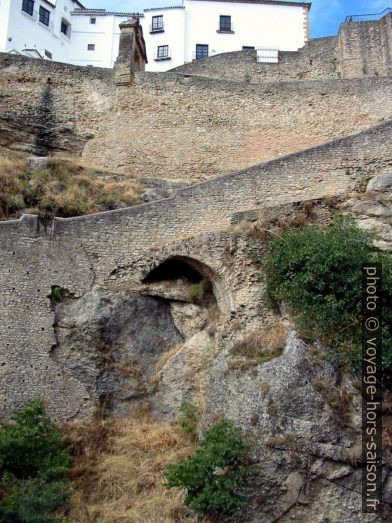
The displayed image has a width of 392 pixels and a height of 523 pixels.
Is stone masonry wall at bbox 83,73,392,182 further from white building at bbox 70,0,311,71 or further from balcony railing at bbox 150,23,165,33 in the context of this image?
balcony railing at bbox 150,23,165,33

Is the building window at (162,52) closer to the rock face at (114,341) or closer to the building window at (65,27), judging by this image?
the building window at (65,27)

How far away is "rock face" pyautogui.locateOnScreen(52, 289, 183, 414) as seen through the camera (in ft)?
38.0

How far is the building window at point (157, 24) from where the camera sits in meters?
31.5

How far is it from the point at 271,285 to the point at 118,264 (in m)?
3.29

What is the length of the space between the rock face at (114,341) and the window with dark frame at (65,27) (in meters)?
25.2

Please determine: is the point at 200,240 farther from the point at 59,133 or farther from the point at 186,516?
the point at 59,133

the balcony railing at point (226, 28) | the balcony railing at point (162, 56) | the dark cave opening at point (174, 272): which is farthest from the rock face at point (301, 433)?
the balcony railing at point (226, 28)

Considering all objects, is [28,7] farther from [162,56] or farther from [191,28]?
[191,28]

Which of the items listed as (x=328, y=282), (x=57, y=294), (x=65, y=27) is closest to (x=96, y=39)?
(x=65, y=27)

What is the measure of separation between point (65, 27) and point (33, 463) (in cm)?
2917

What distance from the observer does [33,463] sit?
9594mm

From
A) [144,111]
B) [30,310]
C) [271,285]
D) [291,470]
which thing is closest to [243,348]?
[271,285]

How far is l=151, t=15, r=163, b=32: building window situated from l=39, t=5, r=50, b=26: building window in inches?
218

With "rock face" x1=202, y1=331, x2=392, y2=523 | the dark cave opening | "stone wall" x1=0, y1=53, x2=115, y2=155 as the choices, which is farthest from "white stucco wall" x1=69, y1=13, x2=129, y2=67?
"rock face" x1=202, y1=331, x2=392, y2=523
